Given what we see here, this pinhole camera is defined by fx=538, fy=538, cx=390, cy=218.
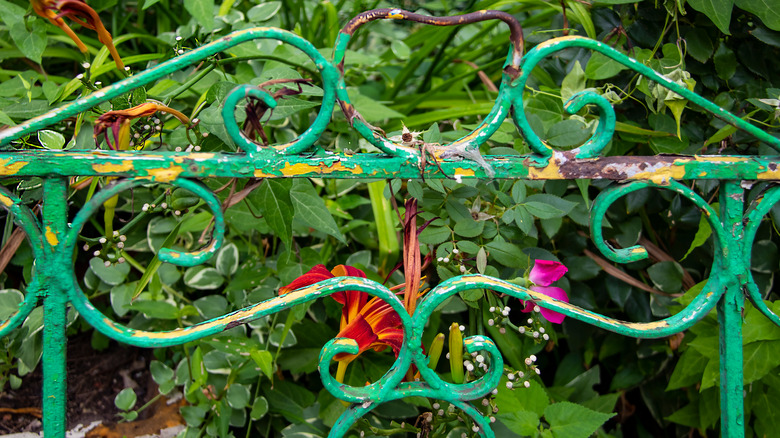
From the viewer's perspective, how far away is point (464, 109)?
3.72 ft

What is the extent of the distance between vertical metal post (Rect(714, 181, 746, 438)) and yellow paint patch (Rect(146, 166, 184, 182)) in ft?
2.17

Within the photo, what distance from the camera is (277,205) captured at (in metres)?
0.83

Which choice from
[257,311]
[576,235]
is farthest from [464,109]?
[257,311]

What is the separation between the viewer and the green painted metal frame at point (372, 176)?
569 millimetres

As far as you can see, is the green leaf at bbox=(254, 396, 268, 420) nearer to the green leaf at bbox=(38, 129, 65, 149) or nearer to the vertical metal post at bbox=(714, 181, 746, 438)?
the green leaf at bbox=(38, 129, 65, 149)

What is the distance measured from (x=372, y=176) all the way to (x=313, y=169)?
66 mm

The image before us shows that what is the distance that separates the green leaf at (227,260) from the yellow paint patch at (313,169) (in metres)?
0.55

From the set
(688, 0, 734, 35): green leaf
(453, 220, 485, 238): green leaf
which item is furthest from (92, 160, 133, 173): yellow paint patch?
(688, 0, 734, 35): green leaf

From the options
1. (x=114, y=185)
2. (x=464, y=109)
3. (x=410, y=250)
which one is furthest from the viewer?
(x=464, y=109)

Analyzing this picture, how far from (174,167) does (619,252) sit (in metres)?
0.52

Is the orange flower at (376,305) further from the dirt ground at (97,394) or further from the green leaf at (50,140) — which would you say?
the dirt ground at (97,394)

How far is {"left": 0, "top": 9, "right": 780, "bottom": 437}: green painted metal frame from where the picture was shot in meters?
0.57

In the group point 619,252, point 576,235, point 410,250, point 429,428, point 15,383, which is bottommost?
point 15,383

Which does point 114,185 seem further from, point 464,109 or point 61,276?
point 464,109
